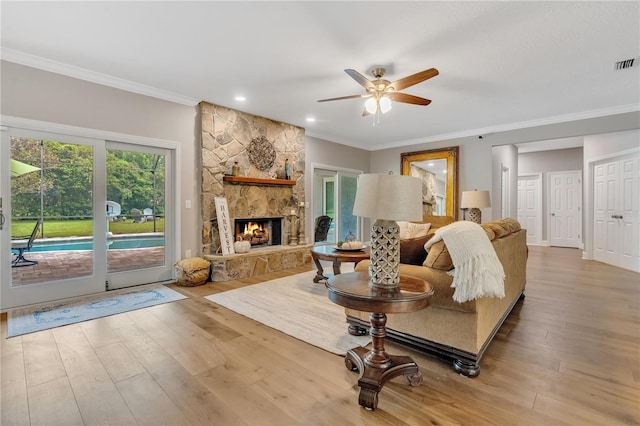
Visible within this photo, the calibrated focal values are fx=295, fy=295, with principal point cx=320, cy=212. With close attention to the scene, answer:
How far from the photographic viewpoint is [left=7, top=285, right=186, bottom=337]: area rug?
109 inches

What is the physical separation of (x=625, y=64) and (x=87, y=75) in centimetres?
615

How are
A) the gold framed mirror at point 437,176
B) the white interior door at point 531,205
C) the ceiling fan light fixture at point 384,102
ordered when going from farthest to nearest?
the white interior door at point 531,205 < the gold framed mirror at point 437,176 < the ceiling fan light fixture at point 384,102

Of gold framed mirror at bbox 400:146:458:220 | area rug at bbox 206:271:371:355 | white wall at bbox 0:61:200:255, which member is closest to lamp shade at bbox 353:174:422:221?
area rug at bbox 206:271:371:355

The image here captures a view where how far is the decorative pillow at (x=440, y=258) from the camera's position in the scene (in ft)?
6.66

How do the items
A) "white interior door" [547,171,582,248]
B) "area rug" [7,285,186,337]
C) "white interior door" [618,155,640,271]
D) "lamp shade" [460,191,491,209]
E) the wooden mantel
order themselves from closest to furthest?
"area rug" [7,285,186,337] < the wooden mantel < "lamp shade" [460,191,491,209] < "white interior door" [618,155,640,271] < "white interior door" [547,171,582,248]

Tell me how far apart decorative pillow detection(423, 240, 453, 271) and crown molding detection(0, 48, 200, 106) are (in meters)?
4.07

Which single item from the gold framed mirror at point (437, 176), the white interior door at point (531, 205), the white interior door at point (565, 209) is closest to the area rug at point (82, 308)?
the gold framed mirror at point (437, 176)

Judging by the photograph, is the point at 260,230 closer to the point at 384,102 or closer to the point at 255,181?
the point at 255,181

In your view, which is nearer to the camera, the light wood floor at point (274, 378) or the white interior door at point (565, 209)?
the light wood floor at point (274, 378)

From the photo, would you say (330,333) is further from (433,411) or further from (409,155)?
(409,155)

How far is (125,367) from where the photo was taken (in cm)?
206

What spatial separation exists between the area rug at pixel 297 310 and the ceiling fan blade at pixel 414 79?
2477 mm

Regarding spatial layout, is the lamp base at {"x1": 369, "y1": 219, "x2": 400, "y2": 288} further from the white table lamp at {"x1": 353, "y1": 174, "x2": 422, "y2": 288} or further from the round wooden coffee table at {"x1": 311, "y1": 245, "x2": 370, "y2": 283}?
the round wooden coffee table at {"x1": 311, "y1": 245, "x2": 370, "y2": 283}

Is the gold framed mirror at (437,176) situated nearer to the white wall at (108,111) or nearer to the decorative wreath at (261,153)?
the decorative wreath at (261,153)
